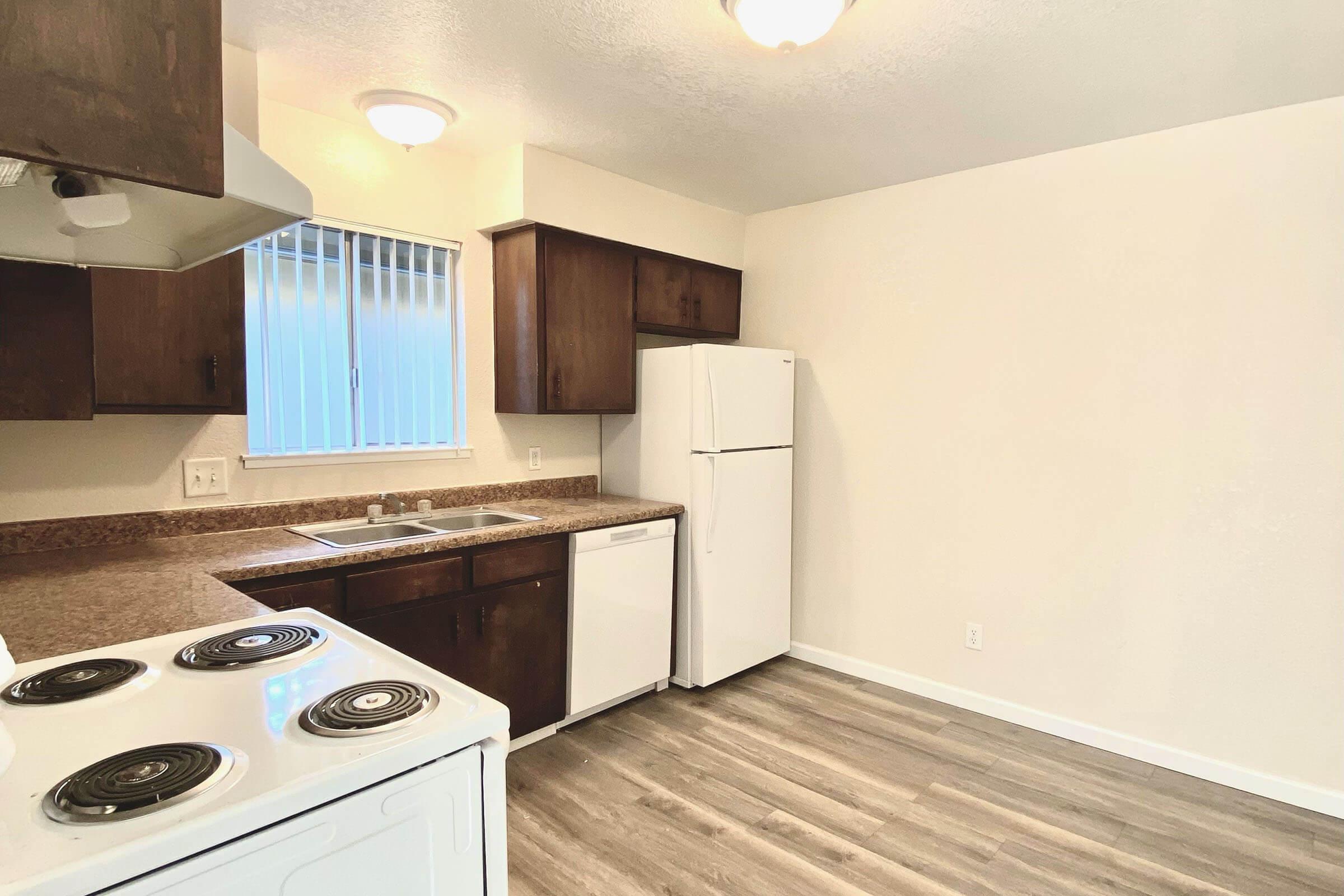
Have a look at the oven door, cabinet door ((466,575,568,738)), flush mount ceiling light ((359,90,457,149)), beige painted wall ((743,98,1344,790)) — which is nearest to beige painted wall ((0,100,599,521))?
flush mount ceiling light ((359,90,457,149))

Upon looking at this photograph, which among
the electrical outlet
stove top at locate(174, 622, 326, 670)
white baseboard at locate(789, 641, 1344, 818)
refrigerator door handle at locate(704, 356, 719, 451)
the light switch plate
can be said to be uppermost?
refrigerator door handle at locate(704, 356, 719, 451)

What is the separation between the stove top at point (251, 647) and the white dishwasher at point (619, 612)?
1535mm

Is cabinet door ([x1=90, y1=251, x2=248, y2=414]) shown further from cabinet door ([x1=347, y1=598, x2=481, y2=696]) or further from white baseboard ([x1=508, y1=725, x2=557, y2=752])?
white baseboard ([x1=508, y1=725, x2=557, y2=752])

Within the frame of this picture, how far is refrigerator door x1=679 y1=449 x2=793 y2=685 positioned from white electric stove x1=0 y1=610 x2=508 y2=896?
7.03 feet

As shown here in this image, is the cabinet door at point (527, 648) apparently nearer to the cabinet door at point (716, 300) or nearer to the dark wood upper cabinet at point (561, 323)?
the dark wood upper cabinet at point (561, 323)

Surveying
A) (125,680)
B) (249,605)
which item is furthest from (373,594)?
(125,680)

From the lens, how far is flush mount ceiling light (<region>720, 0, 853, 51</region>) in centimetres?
179

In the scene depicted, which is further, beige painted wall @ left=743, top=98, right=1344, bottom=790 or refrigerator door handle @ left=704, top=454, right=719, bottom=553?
refrigerator door handle @ left=704, top=454, right=719, bottom=553

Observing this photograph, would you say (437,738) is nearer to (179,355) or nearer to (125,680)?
(125,680)

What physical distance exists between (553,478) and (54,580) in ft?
6.64

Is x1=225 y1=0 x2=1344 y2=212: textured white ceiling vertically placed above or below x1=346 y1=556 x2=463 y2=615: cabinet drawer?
above

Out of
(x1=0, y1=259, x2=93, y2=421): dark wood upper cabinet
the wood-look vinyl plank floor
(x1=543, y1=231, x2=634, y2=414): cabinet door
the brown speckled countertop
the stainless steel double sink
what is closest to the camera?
the brown speckled countertop

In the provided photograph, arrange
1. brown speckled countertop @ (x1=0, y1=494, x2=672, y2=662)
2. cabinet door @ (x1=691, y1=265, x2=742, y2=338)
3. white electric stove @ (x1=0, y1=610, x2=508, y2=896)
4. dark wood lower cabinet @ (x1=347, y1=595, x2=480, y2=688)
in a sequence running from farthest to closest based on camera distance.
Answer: cabinet door @ (x1=691, y1=265, x2=742, y2=338) < dark wood lower cabinet @ (x1=347, y1=595, x2=480, y2=688) < brown speckled countertop @ (x1=0, y1=494, x2=672, y2=662) < white electric stove @ (x1=0, y1=610, x2=508, y2=896)

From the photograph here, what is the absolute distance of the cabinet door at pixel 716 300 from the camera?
3865mm
